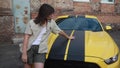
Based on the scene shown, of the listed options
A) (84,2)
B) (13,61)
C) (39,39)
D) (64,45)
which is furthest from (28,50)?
(84,2)

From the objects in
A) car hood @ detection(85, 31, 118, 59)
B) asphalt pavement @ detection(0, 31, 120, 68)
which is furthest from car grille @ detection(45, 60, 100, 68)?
asphalt pavement @ detection(0, 31, 120, 68)

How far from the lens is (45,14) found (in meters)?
5.32

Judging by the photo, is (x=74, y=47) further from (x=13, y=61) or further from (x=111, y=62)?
(x=13, y=61)

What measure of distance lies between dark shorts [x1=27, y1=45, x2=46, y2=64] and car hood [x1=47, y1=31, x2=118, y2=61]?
0.49 metres

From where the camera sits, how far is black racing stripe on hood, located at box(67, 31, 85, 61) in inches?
229

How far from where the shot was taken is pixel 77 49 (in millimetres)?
6109

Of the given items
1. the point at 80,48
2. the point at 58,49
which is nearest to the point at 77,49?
the point at 80,48

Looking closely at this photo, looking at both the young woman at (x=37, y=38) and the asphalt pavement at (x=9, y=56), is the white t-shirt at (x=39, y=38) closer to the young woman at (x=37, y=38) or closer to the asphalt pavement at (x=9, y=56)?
the young woman at (x=37, y=38)

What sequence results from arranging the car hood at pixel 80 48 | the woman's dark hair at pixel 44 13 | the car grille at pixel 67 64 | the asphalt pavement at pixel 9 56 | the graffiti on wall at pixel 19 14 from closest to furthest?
the woman's dark hair at pixel 44 13
the car grille at pixel 67 64
the car hood at pixel 80 48
the asphalt pavement at pixel 9 56
the graffiti on wall at pixel 19 14

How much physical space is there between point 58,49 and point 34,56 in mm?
815

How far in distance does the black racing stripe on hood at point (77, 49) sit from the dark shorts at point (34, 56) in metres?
0.62

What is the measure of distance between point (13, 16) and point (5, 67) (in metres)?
6.07

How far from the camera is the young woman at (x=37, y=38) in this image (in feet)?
17.5

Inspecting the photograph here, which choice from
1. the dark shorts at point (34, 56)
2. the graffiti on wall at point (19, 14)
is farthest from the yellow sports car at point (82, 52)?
the graffiti on wall at point (19, 14)
